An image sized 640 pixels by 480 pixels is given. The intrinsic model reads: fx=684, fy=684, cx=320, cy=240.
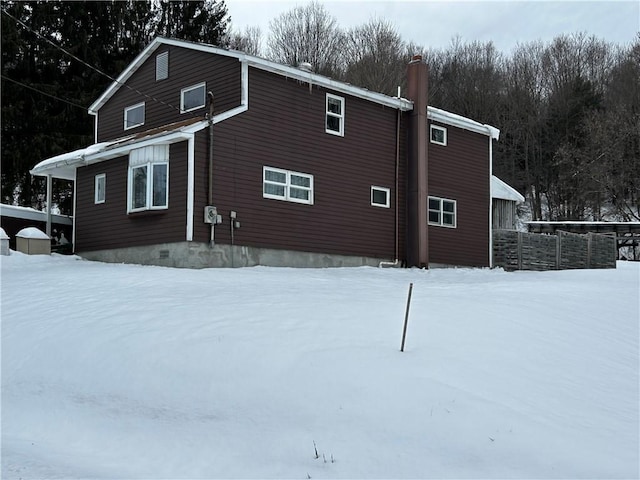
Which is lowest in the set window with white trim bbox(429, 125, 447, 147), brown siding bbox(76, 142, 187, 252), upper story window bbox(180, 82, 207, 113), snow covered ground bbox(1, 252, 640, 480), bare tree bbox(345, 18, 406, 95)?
snow covered ground bbox(1, 252, 640, 480)

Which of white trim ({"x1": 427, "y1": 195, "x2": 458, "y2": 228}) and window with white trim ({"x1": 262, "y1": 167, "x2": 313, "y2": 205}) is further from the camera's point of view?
white trim ({"x1": 427, "y1": 195, "x2": 458, "y2": 228})

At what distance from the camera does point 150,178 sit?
57.6ft

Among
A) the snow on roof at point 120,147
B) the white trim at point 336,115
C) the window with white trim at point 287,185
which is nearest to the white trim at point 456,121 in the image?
the white trim at point 336,115

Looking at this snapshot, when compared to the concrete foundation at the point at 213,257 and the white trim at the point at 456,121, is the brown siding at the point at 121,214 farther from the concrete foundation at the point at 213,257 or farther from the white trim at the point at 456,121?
the white trim at the point at 456,121

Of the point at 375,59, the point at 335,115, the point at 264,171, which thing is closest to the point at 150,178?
the point at 264,171

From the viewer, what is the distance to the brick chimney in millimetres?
21219

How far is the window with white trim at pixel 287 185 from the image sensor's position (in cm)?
1820

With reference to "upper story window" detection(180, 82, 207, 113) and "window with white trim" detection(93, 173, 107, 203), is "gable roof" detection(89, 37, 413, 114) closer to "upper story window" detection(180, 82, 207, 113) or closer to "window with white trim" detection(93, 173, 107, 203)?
"upper story window" detection(180, 82, 207, 113)

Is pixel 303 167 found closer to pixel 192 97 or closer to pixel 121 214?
pixel 192 97

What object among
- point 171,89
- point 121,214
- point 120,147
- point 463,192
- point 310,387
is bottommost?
point 310,387

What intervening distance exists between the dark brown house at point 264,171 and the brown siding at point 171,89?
0.15 feet

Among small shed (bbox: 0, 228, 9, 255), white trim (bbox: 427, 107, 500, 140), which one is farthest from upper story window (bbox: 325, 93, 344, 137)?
small shed (bbox: 0, 228, 9, 255)

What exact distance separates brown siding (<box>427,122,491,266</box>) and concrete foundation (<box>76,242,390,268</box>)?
12.7 ft

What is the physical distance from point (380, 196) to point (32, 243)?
33.7 feet
